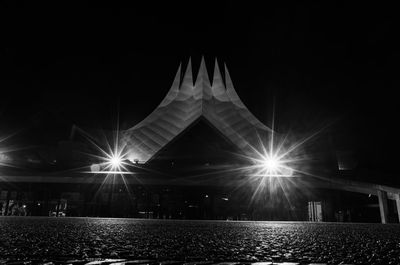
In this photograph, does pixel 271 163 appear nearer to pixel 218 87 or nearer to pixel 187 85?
pixel 218 87

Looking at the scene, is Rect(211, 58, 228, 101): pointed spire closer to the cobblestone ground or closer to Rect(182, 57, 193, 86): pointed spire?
Rect(182, 57, 193, 86): pointed spire

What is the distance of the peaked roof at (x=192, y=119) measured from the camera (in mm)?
43250

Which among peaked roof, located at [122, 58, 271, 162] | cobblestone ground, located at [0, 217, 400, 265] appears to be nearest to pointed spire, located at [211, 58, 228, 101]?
peaked roof, located at [122, 58, 271, 162]

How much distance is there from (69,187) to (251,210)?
2226cm

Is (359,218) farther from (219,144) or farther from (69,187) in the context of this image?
(69,187)

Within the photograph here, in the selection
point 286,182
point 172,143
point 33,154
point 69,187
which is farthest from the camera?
point 33,154

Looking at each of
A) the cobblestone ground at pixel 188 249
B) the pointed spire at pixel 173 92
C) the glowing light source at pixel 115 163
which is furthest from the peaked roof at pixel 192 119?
the cobblestone ground at pixel 188 249

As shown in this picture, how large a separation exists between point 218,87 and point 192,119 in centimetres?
1159

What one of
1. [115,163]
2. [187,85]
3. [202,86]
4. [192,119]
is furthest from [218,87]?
[115,163]

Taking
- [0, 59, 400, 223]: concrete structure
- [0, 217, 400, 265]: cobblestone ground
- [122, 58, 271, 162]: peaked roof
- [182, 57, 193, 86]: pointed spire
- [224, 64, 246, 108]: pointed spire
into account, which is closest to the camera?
[0, 217, 400, 265]: cobblestone ground

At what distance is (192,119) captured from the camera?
42.5 metres

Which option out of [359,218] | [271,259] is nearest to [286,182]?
[359,218]

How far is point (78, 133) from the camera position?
169 feet

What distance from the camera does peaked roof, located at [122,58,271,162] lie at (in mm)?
43250
